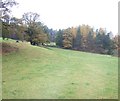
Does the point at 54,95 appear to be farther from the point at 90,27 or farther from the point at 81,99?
the point at 90,27

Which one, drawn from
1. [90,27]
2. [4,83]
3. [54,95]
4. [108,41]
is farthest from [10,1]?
[90,27]

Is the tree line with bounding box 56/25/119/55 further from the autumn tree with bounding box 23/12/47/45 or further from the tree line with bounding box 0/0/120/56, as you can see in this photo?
the autumn tree with bounding box 23/12/47/45

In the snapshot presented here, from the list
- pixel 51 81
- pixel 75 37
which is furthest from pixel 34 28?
pixel 51 81

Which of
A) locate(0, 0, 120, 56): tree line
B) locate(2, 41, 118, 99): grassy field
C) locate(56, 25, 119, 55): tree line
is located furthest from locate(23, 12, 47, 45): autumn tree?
locate(2, 41, 118, 99): grassy field

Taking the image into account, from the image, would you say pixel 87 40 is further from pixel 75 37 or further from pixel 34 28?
pixel 34 28

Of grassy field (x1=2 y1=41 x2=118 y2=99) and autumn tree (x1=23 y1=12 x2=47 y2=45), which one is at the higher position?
autumn tree (x1=23 y1=12 x2=47 y2=45)

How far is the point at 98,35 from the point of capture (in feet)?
138

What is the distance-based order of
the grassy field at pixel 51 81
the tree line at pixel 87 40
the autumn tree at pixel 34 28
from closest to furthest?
the grassy field at pixel 51 81
the autumn tree at pixel 34 28
the tree line at pixel 87 40

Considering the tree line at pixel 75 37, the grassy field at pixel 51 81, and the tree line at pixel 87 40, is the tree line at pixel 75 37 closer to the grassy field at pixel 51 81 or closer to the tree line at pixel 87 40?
the tree line at pixel 87 40

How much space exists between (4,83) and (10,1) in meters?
11.2

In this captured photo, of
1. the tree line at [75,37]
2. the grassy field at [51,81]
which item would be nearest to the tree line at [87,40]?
the tree line at [75,37]

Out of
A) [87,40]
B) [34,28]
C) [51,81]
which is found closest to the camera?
[51,81]

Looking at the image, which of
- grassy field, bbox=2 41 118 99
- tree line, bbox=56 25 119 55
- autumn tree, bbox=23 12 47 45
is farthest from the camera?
tree line, bbox=56 25 119 55

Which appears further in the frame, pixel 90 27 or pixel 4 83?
pixel 90 27
